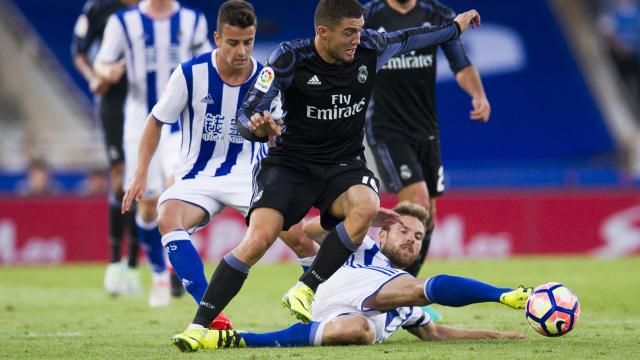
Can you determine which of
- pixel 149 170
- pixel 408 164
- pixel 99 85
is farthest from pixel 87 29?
pixel 408 164

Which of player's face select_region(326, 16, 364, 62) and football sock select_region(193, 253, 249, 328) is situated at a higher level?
player's face select_region(326, 16, 364, 62)

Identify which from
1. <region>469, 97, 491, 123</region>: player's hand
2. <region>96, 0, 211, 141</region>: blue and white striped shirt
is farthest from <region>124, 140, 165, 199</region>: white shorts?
<region>469, 97, 491, 123</region>: player's hand

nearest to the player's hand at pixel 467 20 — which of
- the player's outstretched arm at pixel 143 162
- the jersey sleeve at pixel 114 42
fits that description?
the player's outstretched arm at pixel 143 162

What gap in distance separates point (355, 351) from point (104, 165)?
14573 millimetres

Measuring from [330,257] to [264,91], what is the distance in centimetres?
107

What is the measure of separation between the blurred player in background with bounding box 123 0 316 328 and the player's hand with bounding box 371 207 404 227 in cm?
51

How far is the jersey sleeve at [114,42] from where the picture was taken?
1017cm

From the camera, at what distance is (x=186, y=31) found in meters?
10.1

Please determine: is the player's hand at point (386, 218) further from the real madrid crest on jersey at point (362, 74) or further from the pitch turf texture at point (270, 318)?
the real madrid crest on jersey at point (362, 74)

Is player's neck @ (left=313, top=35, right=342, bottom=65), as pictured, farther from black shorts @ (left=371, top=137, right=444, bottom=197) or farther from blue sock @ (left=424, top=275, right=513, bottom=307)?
black shorts @ (left=371, top=137, right=444, bottom=197)

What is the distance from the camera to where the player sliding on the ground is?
6.48 metres

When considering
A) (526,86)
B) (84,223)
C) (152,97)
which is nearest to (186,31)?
(152,97)

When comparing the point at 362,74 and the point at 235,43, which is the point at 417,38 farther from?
the point at 235,43

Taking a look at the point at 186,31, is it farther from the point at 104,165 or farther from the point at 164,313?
the point at 104,165
